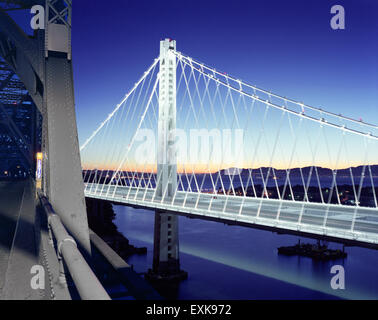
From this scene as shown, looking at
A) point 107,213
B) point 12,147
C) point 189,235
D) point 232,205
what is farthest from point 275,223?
point 107,213

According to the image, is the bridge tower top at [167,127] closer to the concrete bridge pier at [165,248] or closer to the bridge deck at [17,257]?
the concrete bridge pier at [165,248]

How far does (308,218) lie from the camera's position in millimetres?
18875

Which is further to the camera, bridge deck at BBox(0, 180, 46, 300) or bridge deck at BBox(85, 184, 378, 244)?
bridge deck at BBox(85, 184, 378, 244)

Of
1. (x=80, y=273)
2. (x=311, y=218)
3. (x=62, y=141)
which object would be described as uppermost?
(x=62, y=141)

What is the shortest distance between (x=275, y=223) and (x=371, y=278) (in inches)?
1727

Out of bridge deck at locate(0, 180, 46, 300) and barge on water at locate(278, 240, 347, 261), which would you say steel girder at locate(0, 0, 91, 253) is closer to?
bridge deck at locate(0, 180, 46, 300)

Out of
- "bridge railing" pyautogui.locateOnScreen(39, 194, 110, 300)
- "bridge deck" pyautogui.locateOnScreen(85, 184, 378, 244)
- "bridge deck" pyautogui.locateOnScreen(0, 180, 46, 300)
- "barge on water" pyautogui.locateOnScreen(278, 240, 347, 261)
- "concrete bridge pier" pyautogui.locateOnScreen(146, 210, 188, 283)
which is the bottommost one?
"barge on water" pyautogui.locateOnScreen(278, 240, 347, 261)

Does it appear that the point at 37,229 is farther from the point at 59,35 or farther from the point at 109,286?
the point at 59,35

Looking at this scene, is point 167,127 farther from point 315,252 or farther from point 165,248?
point 315,252

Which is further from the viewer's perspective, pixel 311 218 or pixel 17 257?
pixel 311 218

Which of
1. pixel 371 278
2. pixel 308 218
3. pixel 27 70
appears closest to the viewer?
pixel 27 70

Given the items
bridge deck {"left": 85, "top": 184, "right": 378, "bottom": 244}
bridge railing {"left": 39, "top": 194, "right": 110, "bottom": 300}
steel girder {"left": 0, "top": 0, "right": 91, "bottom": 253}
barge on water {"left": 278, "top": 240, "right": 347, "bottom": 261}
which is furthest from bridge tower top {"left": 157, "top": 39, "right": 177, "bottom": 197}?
barge on water {"left": 278, "top": 240, "right": 347, "bottom": 261}

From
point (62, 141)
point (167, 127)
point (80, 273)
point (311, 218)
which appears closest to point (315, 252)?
point (167, 127)

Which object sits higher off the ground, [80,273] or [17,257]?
[80,273]
